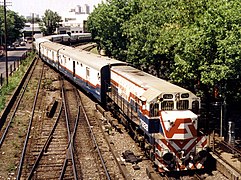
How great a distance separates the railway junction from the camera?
54.6 feet

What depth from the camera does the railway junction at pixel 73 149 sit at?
16.7 m

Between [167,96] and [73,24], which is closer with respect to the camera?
[167,96]

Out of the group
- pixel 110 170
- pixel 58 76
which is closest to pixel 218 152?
pixel 110 170

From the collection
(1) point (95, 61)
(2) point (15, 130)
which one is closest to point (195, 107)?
(2) point (15, 130)

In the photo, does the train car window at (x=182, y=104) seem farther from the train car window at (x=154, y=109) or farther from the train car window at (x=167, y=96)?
the train car window at (x=154, y=109)

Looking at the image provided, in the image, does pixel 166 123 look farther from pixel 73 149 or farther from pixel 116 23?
pixel 116 23

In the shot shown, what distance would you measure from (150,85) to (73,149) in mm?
5031

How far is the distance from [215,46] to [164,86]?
290 cm

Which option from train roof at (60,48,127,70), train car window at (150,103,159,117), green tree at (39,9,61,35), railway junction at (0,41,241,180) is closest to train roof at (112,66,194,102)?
train car window at (150,103,159,117)

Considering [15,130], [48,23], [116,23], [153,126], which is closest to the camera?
[153,126]

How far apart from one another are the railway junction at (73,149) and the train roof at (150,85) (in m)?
3.04

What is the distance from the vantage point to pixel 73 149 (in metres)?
19.5

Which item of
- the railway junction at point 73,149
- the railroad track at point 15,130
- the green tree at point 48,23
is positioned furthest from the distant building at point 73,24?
the railway junction at point 73,149

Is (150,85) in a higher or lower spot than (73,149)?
higher
